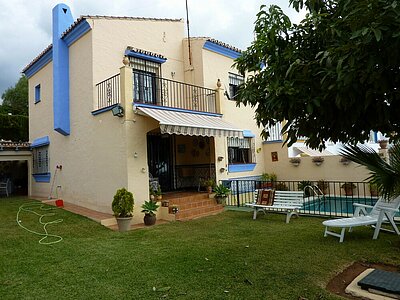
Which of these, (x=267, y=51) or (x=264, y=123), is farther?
(x=264, y=123)

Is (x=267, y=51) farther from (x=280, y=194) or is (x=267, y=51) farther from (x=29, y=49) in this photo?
(x=29, y=49)

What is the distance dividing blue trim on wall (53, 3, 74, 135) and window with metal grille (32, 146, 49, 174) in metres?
4.78

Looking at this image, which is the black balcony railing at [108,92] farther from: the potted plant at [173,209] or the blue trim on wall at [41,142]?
the blue trim on wall at [41,142]

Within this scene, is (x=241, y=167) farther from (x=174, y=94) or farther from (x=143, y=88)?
(x=143, y=88)

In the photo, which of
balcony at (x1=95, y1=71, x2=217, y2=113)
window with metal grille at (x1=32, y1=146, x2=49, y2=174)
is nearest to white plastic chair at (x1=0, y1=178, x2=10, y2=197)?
window with metal grille at (x1=32, y1=146, x2=49, y2=174)

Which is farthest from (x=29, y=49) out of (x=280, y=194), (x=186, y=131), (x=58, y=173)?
(x=280, y=194)

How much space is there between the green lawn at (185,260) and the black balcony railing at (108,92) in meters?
7.19

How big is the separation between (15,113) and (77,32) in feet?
145

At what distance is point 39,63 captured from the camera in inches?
968

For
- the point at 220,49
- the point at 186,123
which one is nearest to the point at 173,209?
the point at 186,123

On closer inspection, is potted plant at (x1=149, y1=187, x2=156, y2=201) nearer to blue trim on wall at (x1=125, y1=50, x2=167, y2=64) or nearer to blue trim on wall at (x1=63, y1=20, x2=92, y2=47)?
blue trim on wall at (x1=125, y1=50, x2=167, y2=64)

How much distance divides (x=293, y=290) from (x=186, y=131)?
386 inches

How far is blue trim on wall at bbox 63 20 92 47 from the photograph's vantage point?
18.1m

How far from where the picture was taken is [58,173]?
22344 mm
